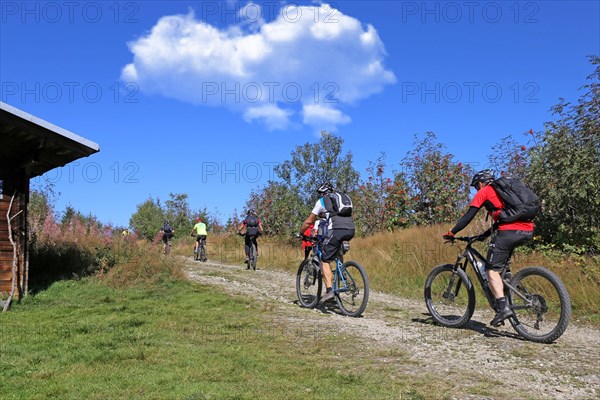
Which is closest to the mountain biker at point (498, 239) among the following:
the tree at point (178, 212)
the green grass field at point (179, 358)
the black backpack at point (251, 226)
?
the green grass field at point (179, 358)

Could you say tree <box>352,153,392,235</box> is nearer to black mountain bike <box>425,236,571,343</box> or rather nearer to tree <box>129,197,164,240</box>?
black mountain bike <box>425,236,571,343</box>

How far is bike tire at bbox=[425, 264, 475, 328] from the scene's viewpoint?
21.4 feet

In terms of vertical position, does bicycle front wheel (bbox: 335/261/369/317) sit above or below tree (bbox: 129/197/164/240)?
below

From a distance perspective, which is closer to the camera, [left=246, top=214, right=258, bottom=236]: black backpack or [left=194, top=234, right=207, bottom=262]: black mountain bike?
[left=246, top=214, right=258, bottom=236]: black backpack

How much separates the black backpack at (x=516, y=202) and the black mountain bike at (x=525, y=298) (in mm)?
676

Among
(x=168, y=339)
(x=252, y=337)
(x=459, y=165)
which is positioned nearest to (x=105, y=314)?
(x=168, y=339)

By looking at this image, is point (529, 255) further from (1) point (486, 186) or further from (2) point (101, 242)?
(2) point (101, 242)

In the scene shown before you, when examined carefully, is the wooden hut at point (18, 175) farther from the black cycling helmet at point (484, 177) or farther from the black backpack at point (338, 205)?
the black cycling helmet at point (484, 177)

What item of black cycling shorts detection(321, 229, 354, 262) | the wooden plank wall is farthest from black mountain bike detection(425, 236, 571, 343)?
the wooden plank wall

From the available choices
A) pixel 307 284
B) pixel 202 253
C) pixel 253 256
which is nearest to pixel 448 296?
pixel 307 284

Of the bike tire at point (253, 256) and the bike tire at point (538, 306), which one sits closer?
the bike tire at point (538, 306)

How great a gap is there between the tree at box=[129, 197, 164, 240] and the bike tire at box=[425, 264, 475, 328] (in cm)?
4506

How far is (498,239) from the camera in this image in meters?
5.89

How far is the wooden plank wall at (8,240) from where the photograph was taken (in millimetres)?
8805
